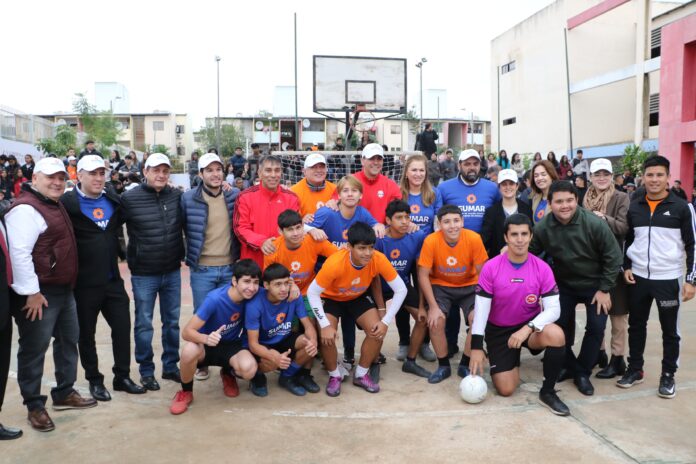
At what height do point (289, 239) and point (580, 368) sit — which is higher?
point (289, 239)

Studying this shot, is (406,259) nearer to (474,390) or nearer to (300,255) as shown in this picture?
(300,255)

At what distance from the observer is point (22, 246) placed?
157 inches

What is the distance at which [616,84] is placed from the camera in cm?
3098

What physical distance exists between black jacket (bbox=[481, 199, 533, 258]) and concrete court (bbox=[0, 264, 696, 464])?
1.48 metres

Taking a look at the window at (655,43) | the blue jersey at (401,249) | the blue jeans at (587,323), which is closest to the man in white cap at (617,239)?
the blue jeans at (587,323)

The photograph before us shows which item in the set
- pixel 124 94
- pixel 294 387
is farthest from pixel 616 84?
pixel 124 94

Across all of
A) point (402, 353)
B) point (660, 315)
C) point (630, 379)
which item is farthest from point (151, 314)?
point (660, 315)

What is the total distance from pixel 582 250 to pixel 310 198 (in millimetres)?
2639

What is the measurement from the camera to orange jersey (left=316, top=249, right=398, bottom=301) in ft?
16.2

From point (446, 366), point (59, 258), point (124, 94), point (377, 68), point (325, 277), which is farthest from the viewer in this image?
point (124, 94)

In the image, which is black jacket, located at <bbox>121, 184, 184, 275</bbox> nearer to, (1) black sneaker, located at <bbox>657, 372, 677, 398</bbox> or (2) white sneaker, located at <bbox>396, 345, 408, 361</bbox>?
(2) white sneaker, located at <bbox>396, 345, 408, 361</bbox>

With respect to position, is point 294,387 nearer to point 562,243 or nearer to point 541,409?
point 541,409

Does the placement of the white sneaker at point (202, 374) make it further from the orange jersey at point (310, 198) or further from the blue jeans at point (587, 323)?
the blue jeans at point (587, 323)

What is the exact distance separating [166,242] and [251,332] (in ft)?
3.61
